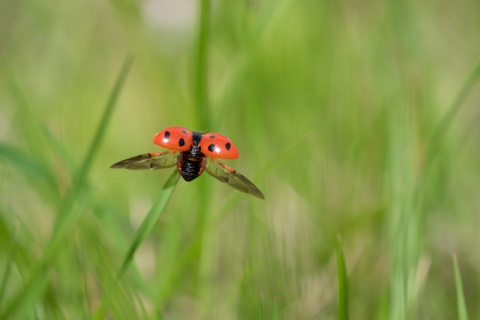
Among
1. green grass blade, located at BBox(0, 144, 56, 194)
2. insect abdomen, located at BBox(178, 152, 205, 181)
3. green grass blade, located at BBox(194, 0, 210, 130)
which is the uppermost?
green grass blade, located at BBox(194, 0, 210, 130)

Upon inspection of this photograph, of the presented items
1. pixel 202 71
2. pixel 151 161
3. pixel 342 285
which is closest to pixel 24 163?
pixel 151 161

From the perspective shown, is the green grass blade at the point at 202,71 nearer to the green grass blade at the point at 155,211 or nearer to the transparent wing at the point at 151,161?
the transparent wing at the point at 151,161

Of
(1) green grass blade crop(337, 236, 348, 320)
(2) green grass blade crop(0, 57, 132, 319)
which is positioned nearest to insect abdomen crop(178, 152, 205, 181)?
(2) green grass blade crop(0, 57, 132, 319)

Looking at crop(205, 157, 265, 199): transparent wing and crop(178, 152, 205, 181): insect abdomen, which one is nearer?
crop(205, 157, 265, 199): transparent wing

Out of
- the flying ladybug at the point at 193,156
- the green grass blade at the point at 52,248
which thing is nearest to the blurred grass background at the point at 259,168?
the green grass blade at the point at 52,248

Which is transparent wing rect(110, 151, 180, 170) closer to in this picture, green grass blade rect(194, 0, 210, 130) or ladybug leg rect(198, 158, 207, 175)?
ladybug leg rect(198, 158, 207, 175)

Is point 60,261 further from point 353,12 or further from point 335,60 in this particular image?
point 353,12

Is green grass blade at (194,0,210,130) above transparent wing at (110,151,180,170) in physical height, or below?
above
